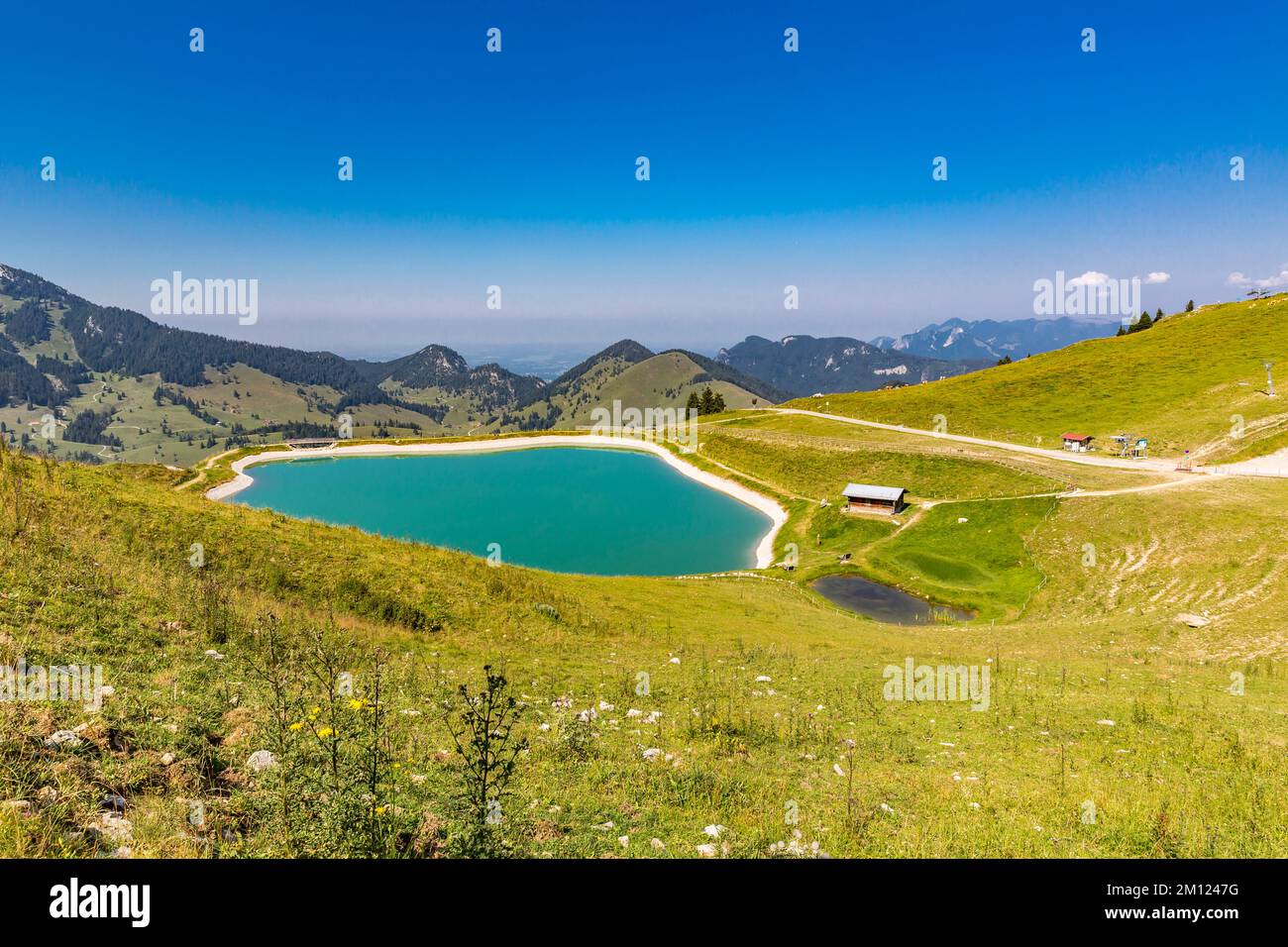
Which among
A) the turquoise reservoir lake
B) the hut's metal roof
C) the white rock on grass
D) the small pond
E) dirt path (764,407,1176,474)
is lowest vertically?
the small pond

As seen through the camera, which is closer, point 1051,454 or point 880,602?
point 880,602

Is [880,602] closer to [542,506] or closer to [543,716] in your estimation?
[543,716]

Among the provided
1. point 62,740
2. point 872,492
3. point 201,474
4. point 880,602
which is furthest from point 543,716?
point 201,474

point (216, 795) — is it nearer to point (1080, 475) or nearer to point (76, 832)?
point (76, 832)

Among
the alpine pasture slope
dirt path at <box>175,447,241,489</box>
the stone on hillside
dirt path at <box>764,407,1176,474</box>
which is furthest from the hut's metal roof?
dirt path at <box>175,447,241,489</box>

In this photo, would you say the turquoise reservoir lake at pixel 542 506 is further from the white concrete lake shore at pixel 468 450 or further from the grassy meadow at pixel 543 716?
the grassy meadow at pixel 543 716

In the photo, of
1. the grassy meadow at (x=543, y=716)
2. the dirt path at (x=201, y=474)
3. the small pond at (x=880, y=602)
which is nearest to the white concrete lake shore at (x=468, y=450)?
the dirt path at (x=201, y=474)

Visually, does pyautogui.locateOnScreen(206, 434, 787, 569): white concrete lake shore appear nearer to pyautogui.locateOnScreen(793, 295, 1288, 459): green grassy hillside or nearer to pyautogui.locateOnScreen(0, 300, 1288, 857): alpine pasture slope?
pyautogui.locateOnScreen(793, 295, 1288, 459): green grassy hillside
